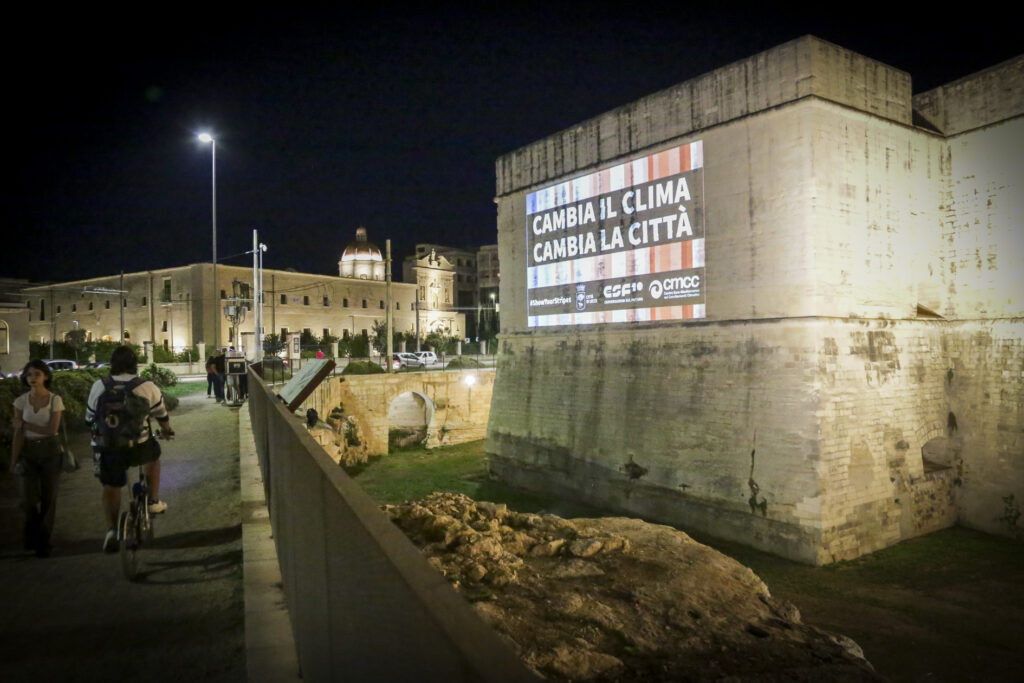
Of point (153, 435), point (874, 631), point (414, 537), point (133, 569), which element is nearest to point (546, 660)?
point (414, 537)

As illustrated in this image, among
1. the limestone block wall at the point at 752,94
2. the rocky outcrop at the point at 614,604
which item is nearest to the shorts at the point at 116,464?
the rocky outcrop at the point at 614,604

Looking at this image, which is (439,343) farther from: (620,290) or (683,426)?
(683,426)

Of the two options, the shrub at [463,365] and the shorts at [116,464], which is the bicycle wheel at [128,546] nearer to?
the shorts at [116,464]

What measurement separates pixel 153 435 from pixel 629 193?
13.8 meters

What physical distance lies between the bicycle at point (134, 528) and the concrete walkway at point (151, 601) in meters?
0.12

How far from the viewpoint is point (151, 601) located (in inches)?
189

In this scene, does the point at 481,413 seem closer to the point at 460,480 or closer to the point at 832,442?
the point at 460,480

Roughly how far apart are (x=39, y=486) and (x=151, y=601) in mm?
1886

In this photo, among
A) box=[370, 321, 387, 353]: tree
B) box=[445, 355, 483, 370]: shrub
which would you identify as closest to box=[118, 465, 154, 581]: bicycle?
box=[445, 355, 483, 370]: shrub

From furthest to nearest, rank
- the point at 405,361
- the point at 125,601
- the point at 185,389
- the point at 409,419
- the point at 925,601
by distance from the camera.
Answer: the point at 405,361
the point at 409,419
the point at 185,389
the point at 925,601
the point at 125,601

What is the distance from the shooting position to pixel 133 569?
5.29 meters

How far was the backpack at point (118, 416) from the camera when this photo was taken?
216 inches

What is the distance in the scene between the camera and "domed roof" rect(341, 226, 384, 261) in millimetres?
62156

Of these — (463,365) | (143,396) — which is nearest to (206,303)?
(463,365)
